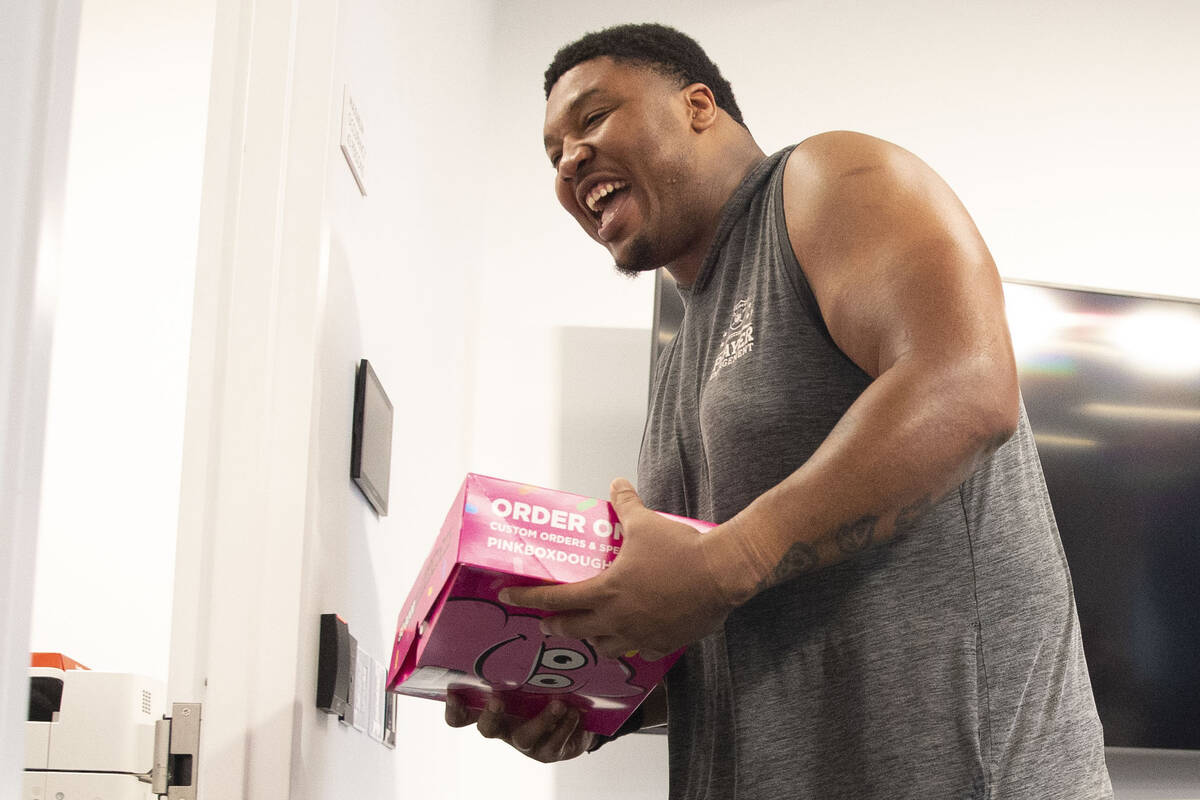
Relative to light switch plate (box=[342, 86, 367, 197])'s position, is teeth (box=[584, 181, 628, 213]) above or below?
below

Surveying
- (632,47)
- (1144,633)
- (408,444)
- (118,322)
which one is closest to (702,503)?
(632,47)

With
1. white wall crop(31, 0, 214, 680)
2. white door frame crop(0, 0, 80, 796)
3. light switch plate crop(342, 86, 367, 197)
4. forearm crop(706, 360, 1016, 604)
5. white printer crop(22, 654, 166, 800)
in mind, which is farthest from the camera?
white wall crop(31, 0, 214, 680)

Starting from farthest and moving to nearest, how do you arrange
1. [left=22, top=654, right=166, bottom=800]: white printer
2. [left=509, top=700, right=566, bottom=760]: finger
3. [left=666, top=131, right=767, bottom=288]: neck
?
[left=22, top=654, right=166, bottom=800]: white printer < [left=666, top=131, right=767, bottom=288]: neck < [left=509, top=700, right=566, bottom=760]: finger

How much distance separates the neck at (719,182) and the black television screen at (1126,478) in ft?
4.41

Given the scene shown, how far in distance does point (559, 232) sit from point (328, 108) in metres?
1.36

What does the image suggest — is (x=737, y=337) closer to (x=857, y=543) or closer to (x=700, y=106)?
(x=857, y=543)

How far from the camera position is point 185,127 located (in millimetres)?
2865

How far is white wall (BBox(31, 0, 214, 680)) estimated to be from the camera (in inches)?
102

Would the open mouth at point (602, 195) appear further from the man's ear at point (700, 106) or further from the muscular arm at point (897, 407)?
the muscular arm at point (897, 407)

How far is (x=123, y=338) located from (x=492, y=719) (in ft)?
6.14

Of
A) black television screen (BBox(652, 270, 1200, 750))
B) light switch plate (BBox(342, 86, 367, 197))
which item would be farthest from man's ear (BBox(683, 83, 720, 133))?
black television screen (BBox(652, 270, 1200, 750))

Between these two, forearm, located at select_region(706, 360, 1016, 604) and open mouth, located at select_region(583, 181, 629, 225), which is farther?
open mouth, located at select_region(583, 181, 629, 225)

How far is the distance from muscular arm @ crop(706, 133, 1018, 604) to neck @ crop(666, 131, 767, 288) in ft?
1.01

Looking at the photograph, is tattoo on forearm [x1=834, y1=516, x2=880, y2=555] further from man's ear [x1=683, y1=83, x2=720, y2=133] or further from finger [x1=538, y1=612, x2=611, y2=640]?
man's ear [x1=683, y1=83, x2=720, y2=133]
